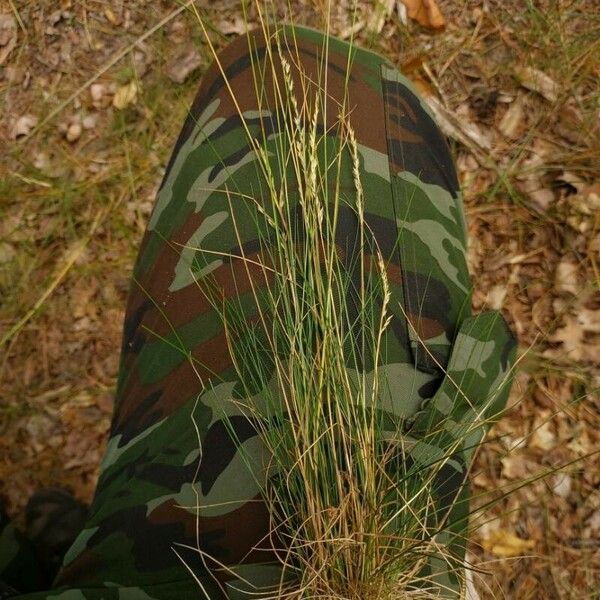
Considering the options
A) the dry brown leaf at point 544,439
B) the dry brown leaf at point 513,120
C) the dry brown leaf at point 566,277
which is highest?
the dry brown leaf at point 513,120

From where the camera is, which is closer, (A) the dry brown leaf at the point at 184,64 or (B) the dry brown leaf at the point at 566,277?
(B) the dry brown leaf at the point at 566,277

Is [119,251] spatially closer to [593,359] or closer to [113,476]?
[113,476]

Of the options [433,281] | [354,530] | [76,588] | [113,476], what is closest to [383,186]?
[433,281]

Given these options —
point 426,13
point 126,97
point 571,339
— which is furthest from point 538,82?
point 126,97

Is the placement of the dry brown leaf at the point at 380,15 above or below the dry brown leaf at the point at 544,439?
above

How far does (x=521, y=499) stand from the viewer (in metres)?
1.82

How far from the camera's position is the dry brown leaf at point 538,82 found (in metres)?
2.08

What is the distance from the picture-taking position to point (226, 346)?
4.32 ft

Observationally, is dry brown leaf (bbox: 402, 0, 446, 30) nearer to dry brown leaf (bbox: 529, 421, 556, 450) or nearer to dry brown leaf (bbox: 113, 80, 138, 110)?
dry brown leaf (bbox: 113, 80, 138, 110)

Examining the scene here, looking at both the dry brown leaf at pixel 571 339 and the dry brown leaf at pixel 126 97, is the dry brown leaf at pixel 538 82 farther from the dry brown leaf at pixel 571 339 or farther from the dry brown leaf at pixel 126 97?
the dry brown leaf at pixel 126 97

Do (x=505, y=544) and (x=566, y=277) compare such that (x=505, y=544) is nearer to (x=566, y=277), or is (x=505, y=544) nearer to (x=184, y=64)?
(x=566, y=277)

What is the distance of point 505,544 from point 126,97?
1751 millimetres

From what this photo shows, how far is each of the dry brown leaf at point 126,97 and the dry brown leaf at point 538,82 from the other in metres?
1.20

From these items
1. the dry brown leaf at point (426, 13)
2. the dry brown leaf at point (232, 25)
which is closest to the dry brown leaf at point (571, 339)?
the dry brown leaf at point (426, 13)
